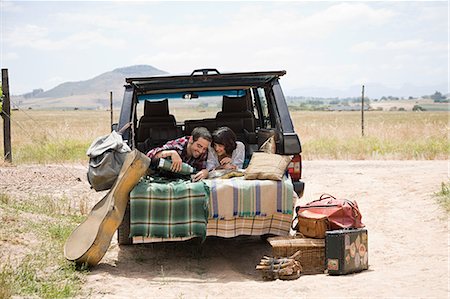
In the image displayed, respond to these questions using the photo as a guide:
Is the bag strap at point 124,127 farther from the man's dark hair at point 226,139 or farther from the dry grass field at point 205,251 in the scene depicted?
the dry grass field at point 205,251

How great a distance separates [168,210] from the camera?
20.9ft

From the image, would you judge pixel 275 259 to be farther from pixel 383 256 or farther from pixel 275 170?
pixel 383 256

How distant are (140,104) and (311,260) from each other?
3.46 metres

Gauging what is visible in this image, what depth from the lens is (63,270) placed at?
590 centimetres

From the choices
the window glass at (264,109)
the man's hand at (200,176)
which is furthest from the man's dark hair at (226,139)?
the window glass at (264,109)

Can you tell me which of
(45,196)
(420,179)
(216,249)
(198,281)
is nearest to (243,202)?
(198,281)

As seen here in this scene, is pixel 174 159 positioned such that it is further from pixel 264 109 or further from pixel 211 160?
pixel 264 109

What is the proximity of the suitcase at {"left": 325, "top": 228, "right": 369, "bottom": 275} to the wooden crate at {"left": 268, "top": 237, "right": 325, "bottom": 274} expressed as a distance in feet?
0.41

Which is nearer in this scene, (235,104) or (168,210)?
(168,210)

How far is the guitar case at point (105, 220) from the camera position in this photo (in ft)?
20.0

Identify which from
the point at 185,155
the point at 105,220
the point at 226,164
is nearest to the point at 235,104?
the point at 185,155

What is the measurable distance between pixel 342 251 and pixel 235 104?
3147 mm

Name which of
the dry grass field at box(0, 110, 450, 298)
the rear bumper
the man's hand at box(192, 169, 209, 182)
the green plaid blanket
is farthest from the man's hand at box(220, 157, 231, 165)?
the dry grass field at box(0, 110, 450, 298)

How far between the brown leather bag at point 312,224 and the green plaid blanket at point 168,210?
3.11 ft
